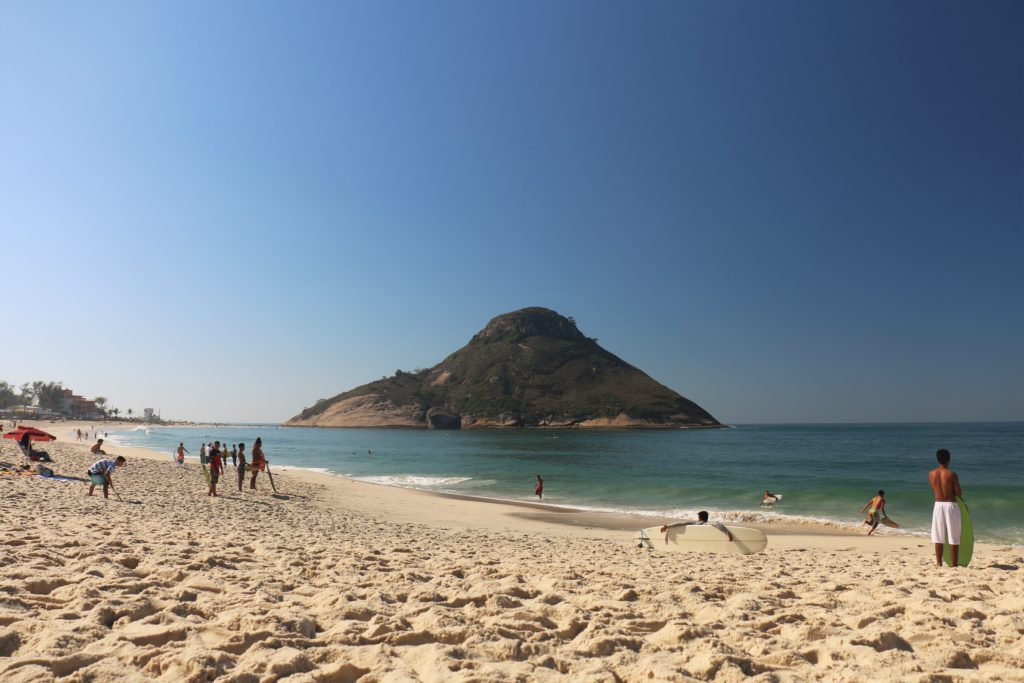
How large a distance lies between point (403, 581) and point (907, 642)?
15.7ft

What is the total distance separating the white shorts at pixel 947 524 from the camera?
27.2ft

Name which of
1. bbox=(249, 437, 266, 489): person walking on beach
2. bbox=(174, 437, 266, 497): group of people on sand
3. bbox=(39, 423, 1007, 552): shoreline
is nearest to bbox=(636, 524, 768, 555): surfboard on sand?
bbox=(39, 423, 1007, 552): shoreline

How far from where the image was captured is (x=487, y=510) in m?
20.2

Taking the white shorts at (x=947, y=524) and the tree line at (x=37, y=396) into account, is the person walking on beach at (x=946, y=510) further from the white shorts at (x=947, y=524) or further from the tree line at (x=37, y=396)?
the tree line at (x=37, y=396)

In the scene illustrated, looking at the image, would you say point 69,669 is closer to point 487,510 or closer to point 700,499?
point 487,510

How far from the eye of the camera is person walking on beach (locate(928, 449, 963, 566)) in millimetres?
8180

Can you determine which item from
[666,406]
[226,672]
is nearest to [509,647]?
[226,672]

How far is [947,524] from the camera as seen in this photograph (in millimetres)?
8406

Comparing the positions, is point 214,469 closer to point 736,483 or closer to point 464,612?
point 464,612

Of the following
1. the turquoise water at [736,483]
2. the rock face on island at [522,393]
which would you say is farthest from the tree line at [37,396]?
the turquoise water at [736,483]

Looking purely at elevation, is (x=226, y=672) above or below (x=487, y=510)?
above

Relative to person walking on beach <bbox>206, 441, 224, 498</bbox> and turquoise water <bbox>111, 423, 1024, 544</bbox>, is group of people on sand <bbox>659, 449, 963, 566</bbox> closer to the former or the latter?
turquoise water <bbox>111, 423, 1024, 544</bbox>

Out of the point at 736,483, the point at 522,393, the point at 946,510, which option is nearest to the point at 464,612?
the point at 946,510

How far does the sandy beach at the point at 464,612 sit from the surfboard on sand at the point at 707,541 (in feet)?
1.84
